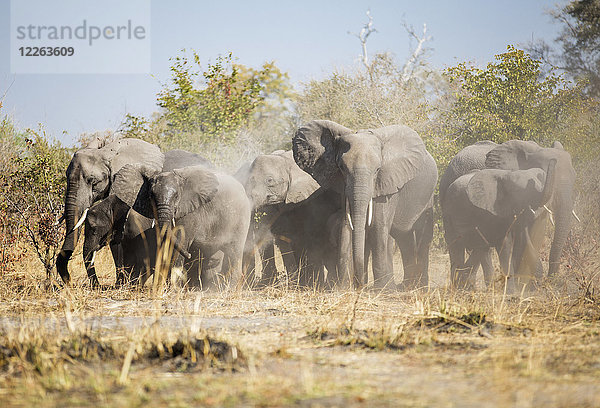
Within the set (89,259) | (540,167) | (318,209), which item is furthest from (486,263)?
(89,259)

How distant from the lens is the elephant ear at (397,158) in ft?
33.4

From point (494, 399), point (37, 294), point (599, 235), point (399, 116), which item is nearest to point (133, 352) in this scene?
point (494, 399)

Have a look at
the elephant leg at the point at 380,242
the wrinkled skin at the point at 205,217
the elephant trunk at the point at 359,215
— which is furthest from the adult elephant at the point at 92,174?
the elephant leg at the point at 380,242

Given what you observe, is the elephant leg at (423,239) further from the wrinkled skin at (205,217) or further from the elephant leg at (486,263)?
the wrinkled skin at (205,217)

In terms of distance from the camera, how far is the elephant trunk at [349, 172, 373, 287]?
9.05m

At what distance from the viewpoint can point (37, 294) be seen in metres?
7.99

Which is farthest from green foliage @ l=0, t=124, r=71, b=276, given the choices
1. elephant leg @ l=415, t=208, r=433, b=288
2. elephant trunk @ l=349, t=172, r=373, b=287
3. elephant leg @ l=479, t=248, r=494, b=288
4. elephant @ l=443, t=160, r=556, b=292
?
elephant leg @ l=479, t=248, r=494, b=288

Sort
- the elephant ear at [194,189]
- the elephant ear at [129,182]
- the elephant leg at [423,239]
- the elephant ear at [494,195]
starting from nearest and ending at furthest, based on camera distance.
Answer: the elephant ear at [194,189], the elephant ear at [129,182], the elephant ear at [494,195], the elephant leg at [423,239]

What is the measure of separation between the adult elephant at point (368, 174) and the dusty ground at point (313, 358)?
8.31 ft

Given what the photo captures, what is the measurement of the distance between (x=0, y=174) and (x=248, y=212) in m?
5.13

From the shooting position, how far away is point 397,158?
1037 cm

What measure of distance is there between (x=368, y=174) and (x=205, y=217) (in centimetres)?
236

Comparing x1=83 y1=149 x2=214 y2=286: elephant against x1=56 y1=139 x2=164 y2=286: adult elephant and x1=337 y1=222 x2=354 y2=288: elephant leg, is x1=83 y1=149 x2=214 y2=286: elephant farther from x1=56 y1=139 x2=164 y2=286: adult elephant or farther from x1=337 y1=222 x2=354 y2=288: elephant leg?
x1=337 y1=222 x2=354 y2=288: elephant leg

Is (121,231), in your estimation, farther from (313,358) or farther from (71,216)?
(313,358)
